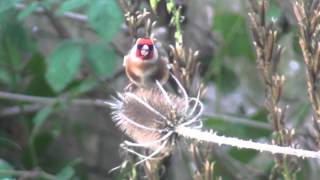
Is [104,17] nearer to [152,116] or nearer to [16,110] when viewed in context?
[152,116]

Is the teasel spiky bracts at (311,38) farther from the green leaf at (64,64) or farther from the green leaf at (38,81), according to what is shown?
Answer: the green leaf at (38,81)

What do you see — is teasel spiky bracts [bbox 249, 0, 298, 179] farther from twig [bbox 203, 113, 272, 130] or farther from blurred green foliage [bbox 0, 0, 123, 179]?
twig [bbox 203, 113, 272, 130]

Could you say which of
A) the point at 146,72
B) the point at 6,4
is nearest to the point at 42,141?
the point at 6,4

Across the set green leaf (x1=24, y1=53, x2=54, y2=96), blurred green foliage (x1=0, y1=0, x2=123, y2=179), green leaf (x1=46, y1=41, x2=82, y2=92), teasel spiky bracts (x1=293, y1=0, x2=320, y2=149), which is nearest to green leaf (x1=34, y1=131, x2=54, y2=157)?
blurred green foliage (x1=0, y1=0, x2=123, y2=179)

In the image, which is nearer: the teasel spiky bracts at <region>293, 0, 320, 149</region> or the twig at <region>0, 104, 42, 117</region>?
the teasel spiky bracts at <region>293, 0, 320, 149</region>

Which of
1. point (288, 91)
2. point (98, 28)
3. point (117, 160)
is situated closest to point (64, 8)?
point (98, 28)

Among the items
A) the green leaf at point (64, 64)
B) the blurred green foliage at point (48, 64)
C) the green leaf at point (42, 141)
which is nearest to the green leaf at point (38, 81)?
the blurred green foliage at point (48, 64)

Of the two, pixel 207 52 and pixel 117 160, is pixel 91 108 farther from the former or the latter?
pixel 207 52

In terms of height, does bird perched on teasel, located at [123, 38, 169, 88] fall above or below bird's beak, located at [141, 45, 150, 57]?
below
